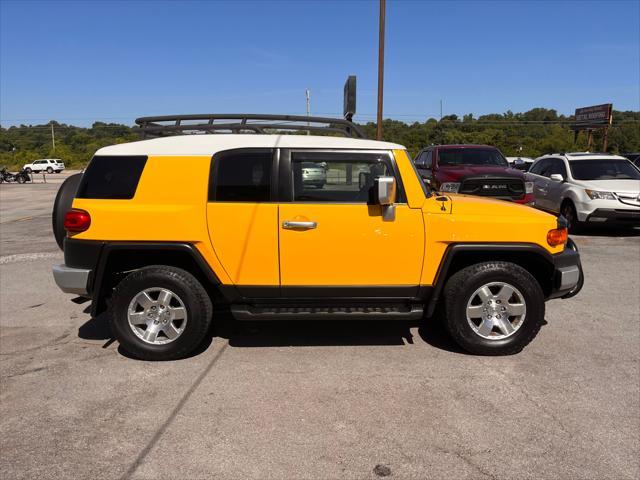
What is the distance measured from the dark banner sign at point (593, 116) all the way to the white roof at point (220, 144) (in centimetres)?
4510

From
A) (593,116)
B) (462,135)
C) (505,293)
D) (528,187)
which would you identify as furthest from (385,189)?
A: (462,135)

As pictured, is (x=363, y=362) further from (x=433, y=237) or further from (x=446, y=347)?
(x=433, y=237)

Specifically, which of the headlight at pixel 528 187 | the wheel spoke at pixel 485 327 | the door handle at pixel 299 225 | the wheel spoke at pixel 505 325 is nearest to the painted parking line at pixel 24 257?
the door handle at pixel 299 225

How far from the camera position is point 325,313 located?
3969 millimetres

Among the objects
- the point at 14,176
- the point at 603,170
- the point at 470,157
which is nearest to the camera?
the point at 603,170

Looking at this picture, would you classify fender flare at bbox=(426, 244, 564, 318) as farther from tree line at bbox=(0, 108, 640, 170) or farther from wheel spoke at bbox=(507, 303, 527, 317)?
tree line at bbox=(0, 108, 640, 170)

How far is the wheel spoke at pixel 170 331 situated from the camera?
3.98 metres

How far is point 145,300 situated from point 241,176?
1.28 m

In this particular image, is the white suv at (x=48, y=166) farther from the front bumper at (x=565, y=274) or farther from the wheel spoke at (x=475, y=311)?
the front bumper at (x=565, y=274)

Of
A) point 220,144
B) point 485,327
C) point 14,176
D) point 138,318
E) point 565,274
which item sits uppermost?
point 220,144

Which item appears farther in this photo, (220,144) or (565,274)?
(565,274)

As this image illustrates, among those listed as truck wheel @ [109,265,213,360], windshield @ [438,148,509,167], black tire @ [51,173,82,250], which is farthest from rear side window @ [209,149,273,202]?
windshield @ [438,148,509,167]

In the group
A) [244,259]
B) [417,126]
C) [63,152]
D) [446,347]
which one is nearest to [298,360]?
[244,259]

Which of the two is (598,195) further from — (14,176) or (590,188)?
(14,176)
